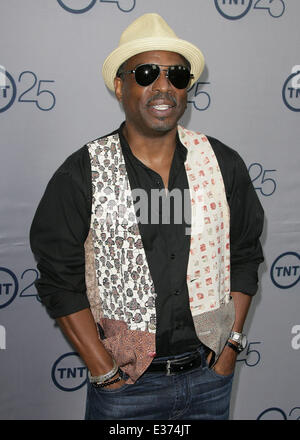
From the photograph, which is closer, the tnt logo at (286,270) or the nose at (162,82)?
the nose at (162,82)

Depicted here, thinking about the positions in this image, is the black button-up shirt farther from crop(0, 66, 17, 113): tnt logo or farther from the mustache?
crop(0, 66, 17, 113): tnt logo

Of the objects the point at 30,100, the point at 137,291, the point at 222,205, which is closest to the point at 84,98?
the point at 30,100

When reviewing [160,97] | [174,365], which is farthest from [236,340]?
[160,97]

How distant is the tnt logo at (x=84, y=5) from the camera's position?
176 centimetres

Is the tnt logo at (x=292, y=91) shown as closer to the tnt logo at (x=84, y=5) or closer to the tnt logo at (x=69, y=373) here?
the tnt logo at (x=84, y=5)

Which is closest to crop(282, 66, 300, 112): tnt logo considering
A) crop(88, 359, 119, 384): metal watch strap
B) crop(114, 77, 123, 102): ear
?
crop(114, 77, 123, 102): ear

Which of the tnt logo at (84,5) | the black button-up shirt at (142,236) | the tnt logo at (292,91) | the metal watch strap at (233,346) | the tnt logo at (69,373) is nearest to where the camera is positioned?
the black button-up shirt at (142,236)

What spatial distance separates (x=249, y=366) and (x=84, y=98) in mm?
1517

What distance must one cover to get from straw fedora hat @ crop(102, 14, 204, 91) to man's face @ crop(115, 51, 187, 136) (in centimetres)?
2

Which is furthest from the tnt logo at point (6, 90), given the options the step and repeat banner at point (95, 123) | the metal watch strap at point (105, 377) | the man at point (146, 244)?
the metal watch strap at point (105, 377)

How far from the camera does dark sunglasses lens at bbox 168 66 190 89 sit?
140 cm
